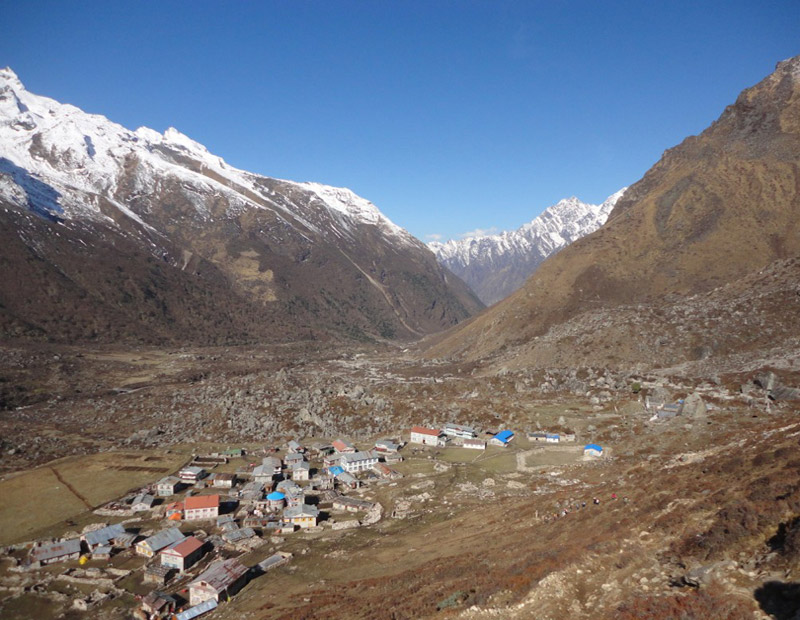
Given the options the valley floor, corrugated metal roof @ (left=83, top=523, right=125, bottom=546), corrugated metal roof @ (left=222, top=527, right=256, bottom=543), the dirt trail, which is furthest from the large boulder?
the dirt trail

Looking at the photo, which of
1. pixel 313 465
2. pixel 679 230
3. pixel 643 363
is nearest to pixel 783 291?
pixel 643 363

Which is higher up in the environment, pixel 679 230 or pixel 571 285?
pixel 679 230

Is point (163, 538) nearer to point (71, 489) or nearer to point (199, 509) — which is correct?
point (199, 509)

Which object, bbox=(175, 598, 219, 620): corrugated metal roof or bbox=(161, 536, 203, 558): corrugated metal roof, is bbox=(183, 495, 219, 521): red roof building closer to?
bbox=(161, 536, 203, 558): corrugated metal roof

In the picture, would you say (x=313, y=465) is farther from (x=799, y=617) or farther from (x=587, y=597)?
(x=799, y=617)

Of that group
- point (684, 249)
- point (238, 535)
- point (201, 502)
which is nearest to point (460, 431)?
point (238, 535)

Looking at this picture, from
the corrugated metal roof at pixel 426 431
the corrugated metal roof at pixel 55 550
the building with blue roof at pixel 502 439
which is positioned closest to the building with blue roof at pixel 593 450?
the building with blue roof at pixel 502 439

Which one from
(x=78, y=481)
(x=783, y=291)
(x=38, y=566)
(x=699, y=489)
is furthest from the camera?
(x=783, y=291)
